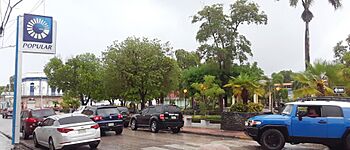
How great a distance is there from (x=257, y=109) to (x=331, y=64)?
173 inches

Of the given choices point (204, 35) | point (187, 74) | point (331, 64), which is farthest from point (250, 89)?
point (187, 74)

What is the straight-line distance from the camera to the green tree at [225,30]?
33156mm

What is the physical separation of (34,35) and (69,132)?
5797mm

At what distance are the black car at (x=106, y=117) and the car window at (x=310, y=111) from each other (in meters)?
10.8

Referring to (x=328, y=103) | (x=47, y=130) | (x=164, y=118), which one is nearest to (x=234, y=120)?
(x=164, y=118)

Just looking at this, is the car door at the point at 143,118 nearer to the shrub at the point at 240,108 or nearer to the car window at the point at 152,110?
the car window at the point at 152,110

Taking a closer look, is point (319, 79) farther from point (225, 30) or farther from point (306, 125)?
point (225, 30)

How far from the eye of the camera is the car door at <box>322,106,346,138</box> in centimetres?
1196

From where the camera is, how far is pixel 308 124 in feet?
40.8

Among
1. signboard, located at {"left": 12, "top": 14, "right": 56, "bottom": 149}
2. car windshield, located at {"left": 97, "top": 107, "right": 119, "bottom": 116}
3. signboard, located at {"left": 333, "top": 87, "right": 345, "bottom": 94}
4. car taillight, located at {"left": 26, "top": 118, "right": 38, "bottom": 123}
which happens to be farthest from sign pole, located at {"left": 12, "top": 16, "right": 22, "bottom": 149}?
signboard, located at {"left": 333, "top": 87, "right": 345, "bottom": 94}

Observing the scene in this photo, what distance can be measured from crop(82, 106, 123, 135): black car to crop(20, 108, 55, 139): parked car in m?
2.46

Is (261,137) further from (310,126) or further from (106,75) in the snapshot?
(106,75)

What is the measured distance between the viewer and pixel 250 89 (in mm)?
21031

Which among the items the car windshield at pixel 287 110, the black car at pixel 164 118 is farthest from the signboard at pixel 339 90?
the black car at pixel 164 118
